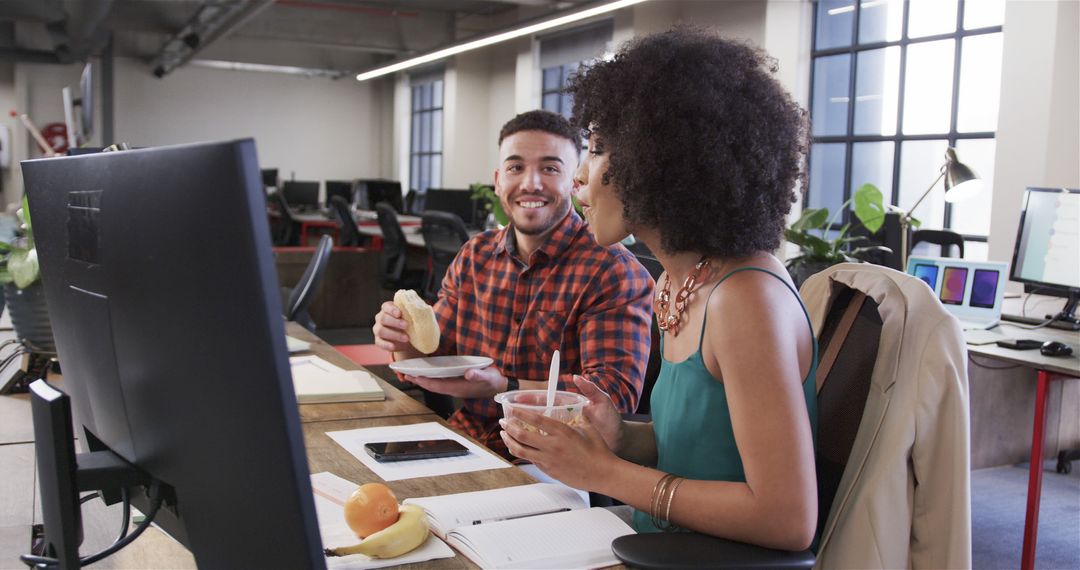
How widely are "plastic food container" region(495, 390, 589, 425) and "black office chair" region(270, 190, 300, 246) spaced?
947 centimetres

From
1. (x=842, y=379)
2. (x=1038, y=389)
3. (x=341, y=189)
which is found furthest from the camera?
(x=341, y=189)

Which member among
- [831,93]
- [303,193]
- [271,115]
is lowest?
[303,193]

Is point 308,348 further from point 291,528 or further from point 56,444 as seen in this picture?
point 291,528

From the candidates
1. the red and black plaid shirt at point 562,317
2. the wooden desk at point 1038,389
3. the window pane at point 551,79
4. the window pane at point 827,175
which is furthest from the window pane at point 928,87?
the red and black plaid shirt at point 562,317

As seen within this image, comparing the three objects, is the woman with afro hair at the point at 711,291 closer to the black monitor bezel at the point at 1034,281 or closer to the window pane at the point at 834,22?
the black monitor bezel at the point at 1034,281

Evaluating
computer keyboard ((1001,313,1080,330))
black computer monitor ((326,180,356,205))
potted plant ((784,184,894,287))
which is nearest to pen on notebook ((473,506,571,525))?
potted plant ((784,184,894,287))

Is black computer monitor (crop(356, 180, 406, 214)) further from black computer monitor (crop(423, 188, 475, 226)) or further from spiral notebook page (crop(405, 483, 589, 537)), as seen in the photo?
spiral notebook page (crop(405, 483, 589, 537))

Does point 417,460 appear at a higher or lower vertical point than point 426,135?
lower

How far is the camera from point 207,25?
10.3m

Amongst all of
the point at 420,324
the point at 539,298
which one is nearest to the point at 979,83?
the point at 539,298

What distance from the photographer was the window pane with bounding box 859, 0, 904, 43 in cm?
652

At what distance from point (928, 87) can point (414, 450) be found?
591 cm

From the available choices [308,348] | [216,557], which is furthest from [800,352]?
[308,348]

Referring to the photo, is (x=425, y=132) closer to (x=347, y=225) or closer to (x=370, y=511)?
Answer: (x=347, y=225)
